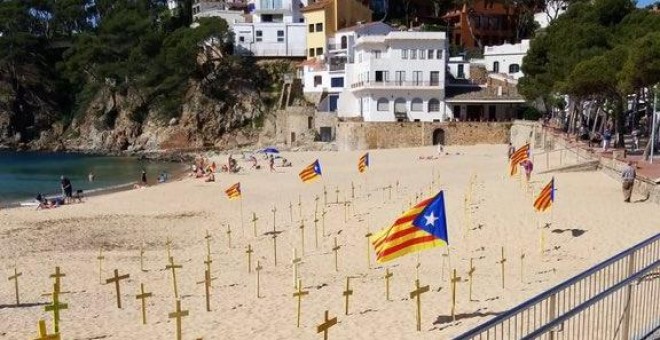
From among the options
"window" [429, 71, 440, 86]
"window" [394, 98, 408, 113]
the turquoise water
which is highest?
"window" [429, 71, 440, 86]

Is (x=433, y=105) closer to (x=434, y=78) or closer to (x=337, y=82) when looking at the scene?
(x=434, y=78)

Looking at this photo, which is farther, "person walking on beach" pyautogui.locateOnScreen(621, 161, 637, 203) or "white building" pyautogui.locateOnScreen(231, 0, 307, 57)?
"white building" pyautogui.locateOnScreen(231, 0, 307, 57)

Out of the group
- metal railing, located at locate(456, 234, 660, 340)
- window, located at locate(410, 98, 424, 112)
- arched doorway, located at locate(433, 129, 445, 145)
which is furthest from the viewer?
window, located at locate(410, 98, 424, 112)

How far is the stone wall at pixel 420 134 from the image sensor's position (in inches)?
2211

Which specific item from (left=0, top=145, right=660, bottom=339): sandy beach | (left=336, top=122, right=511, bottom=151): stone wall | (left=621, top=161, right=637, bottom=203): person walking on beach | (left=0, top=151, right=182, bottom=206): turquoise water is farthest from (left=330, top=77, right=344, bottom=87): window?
(left=621, top=161, right=637, bottom=203): person walking on beach

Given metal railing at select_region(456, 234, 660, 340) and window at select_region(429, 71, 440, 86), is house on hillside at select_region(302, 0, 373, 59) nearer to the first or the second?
window at select_region(429, 71, 440, 86)

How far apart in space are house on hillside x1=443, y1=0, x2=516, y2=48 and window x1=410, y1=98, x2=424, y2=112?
2243 centimetres

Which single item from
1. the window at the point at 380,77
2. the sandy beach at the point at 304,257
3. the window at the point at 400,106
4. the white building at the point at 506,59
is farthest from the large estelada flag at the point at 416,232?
the white building at the point at 506,59

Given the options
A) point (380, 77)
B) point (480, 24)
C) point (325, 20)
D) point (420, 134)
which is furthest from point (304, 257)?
point (480, 24)

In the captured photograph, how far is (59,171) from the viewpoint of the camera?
191 ft

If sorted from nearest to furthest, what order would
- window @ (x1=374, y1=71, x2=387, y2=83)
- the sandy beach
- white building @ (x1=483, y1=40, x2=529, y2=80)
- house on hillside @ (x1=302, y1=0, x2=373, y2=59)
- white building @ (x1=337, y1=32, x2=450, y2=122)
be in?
the sandy beach, white building @ (x1=337, y1=32, x2=450, y2=122), window @ (x1=374, y1=71, x2=387, y2=83), white building @ (x1=483, y1=40, x2=529, y2=80), house on hillside @ (x1=302, y1=0, x2=373, y2=59)

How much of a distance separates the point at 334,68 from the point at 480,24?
24.1 m

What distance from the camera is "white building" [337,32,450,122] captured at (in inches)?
2331

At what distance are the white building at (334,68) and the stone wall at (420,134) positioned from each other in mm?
10342
